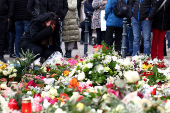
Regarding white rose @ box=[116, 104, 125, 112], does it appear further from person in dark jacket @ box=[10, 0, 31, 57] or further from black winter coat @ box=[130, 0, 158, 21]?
person in dark jacket @ box=[10, 0, 31, 57]

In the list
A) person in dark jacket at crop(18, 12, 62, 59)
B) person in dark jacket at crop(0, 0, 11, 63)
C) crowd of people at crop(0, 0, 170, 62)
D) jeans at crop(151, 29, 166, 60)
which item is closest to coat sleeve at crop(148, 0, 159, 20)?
crowd of people at crop(0, 0, 170, 62)

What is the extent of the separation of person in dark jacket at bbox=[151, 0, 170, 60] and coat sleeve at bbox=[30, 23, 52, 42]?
7.61 ft

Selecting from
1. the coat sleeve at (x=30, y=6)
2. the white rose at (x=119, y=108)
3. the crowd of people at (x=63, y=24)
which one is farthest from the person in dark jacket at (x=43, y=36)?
the white rose at (x=119, y=108)

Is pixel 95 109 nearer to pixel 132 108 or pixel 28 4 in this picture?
pixel 132 108

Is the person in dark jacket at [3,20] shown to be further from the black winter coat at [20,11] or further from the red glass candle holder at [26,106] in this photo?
the red glass candle holder at [26,106]

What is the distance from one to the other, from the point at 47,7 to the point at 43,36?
5.87 feet

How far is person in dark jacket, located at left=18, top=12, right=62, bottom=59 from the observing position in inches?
216

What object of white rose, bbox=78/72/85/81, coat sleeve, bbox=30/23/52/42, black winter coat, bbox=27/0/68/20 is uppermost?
black winter coat, bbox=27/0/68/20

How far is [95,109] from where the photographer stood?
219 cm

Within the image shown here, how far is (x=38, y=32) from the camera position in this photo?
554cm

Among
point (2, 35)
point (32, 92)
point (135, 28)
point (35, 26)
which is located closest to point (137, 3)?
point (135, 28)

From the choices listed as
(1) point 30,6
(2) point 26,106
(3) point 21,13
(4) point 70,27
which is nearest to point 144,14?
(4) point 70,27

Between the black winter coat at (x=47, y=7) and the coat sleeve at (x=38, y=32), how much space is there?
1.34 m

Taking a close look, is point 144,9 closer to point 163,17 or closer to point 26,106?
point 163,17
